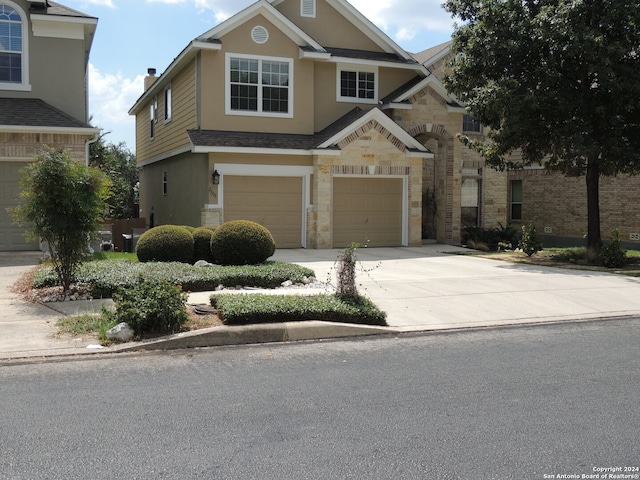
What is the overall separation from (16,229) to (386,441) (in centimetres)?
1486

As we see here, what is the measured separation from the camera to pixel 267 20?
20.3 metres

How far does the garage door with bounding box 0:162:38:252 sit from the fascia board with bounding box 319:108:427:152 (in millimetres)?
8732

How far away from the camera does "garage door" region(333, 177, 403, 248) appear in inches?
830

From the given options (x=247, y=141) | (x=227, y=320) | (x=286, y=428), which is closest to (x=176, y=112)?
(x=247, y=141)

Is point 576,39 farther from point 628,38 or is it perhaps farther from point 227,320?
point 227,320

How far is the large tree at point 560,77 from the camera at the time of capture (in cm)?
1595

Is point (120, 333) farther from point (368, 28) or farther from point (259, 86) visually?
point (368, 28)

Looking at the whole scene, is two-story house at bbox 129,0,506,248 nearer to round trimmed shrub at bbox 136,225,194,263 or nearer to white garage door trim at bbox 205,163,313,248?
white garage door trim at bbox 205,163,313,248

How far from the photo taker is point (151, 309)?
8117 mm

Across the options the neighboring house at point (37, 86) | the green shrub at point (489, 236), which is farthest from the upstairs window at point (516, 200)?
the neighboring house at point (37, 86)

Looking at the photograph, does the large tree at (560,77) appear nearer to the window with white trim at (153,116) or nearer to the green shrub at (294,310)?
the green shrub at (294,310)

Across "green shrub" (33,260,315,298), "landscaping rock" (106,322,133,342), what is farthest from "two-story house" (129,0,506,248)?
"landscaping rock" (106,322,133,342)

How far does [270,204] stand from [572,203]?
13881mm

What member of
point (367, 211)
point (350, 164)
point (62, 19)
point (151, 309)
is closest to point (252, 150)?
point (350, 164)
